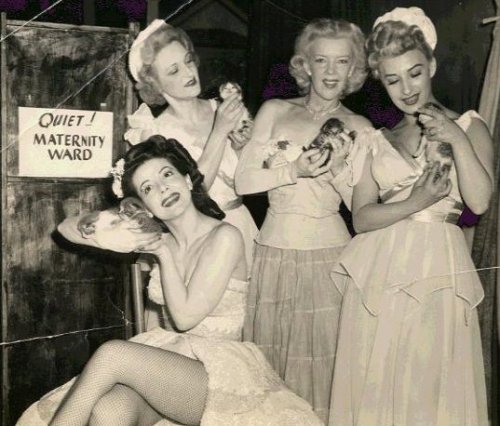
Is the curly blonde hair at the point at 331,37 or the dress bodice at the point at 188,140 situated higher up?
the curly blonde hair at the point at 331,37

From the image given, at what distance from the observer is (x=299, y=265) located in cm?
188

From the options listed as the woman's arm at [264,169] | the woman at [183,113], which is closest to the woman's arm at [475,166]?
the woman's arm at [264,169]

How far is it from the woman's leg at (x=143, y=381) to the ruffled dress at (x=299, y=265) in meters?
0.42

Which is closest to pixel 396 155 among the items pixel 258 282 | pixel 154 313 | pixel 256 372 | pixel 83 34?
pixel 258 282

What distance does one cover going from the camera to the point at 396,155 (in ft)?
5.76

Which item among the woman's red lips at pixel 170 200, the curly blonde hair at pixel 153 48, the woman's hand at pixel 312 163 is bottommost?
the woman's red lips at pixel 170 200

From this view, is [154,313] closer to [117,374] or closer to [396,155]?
[117,374]

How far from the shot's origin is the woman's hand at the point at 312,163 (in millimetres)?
1801

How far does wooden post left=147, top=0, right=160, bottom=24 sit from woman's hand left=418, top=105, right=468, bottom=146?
0.84 m

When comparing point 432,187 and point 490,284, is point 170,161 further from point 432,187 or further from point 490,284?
point 490,284

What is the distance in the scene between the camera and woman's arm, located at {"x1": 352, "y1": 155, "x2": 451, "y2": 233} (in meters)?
1.70

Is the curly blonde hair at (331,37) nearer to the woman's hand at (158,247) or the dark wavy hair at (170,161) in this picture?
the dark wavy hair at (170,161)

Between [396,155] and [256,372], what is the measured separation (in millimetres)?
714

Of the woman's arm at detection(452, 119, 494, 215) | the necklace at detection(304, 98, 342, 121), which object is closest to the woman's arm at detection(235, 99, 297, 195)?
the necklace at detection(304, 98, 342, 121)
